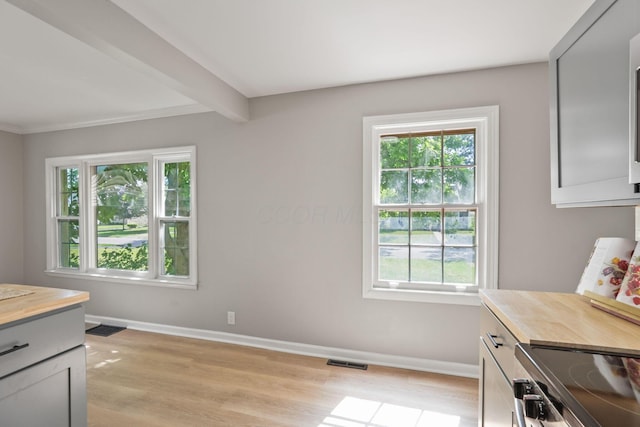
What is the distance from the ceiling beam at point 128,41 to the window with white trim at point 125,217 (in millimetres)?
1024

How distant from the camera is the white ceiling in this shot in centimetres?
167

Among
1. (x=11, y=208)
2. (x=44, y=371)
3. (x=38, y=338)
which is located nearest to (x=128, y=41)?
(x=38, y=338)

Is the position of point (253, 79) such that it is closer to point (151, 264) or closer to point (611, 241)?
point (151, 264)

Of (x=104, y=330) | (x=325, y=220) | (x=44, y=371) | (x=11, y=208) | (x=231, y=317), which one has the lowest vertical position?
(x=104, y=330)

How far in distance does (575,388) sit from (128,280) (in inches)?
157

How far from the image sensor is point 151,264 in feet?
11.4

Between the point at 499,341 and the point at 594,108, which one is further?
the point at 499,341

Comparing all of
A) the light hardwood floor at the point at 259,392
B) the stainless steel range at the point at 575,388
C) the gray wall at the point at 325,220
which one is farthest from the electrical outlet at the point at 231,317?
the stainless steel range at the point at 575,388

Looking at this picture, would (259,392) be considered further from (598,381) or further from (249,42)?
(249,42)

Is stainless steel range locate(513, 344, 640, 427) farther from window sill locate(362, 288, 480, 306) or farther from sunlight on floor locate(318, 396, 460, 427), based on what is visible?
window sill locate(362, 288, 480, 306)

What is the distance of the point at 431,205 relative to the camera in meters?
2.61

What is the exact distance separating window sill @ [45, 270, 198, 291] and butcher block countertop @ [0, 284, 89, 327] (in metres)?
1.71

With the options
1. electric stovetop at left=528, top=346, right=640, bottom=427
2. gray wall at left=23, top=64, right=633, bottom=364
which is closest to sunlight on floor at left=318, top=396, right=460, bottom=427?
gray wall at left=23, top=64, right=633, bottom=364

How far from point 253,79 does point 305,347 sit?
2429 millimetres
